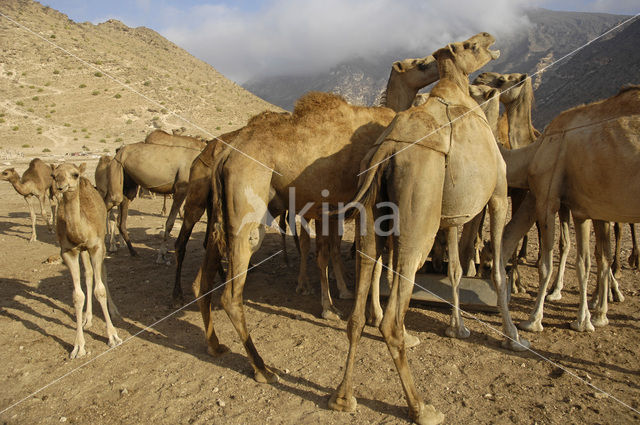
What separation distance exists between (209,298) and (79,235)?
193cm

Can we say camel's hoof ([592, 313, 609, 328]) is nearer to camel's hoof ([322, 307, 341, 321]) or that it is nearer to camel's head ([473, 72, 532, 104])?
camel's hoof ([322, 307, 341, 321])

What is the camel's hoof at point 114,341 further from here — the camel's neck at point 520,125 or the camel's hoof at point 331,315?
the camel's neck at point 520,125

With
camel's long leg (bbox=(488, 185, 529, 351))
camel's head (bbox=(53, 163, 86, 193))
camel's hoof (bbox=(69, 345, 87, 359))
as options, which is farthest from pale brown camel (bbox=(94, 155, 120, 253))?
camel's long leg (bbox=(488, 185, 529, 351))

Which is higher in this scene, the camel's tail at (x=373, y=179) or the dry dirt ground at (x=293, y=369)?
the camel's tail at (x=373, y=179)

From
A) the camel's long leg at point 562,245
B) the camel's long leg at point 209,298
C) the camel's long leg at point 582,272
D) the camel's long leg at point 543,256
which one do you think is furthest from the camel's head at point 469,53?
the camel's long leg at point 209,298

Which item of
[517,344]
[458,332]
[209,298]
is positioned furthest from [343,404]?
[517,344]

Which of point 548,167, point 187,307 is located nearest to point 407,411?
point 548,167

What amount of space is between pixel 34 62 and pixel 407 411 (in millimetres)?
47778

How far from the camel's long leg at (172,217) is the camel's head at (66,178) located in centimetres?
355

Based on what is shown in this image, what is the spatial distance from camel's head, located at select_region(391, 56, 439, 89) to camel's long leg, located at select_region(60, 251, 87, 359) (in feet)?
17.6

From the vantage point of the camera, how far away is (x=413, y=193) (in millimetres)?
3631

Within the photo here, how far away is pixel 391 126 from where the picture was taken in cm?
403

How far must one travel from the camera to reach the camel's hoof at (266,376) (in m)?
4.30

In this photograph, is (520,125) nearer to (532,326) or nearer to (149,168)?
(532,326)
